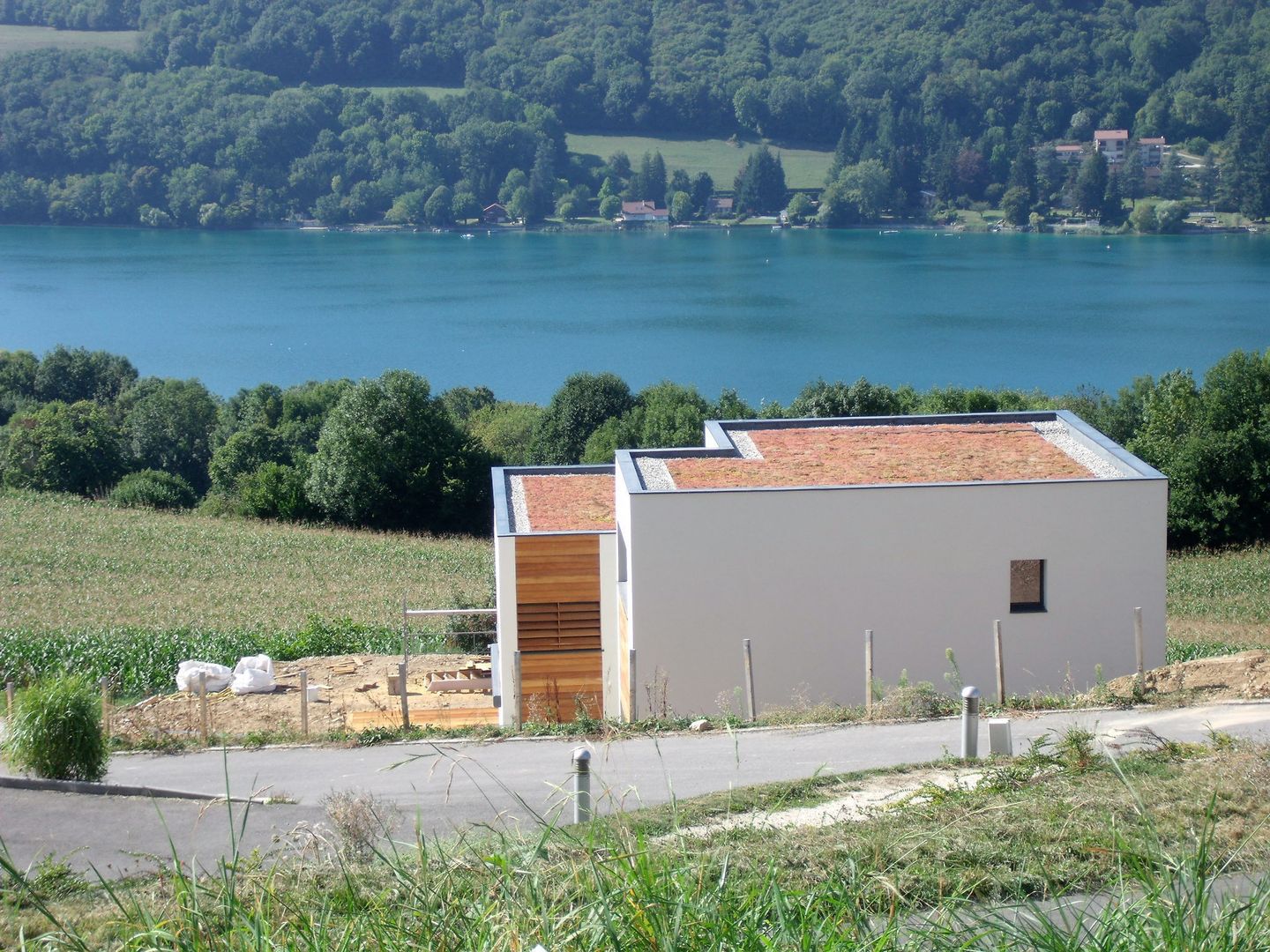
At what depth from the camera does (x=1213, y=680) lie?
12.4 meters

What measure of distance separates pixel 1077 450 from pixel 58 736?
11.8m

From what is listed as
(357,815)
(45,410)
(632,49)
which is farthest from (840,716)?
(632,49)

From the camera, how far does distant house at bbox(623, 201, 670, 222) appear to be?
141375mm

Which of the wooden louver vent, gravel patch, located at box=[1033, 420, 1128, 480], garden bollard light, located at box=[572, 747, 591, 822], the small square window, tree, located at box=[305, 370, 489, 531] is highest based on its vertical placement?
gravel patch, located at box=[1033, 420, 1128, 480]

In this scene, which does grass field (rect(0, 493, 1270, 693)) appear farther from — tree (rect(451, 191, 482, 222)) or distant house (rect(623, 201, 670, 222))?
tree (rect(451, 191, 482, 222))

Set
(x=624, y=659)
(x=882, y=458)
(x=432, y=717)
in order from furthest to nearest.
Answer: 1. (x=882, y=458)
2. (x=432, y=717)
3. (x=624, y=659)

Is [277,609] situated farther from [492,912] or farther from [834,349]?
[834,349]

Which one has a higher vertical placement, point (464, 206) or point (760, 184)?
point (760, 184)

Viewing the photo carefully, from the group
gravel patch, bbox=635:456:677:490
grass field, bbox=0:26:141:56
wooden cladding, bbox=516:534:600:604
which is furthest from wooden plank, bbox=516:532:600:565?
grass field, bbox=0:26:141:56

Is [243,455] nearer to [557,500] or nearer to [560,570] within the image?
[557,500]

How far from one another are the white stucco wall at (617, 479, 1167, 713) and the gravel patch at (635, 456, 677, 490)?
29.2 inches

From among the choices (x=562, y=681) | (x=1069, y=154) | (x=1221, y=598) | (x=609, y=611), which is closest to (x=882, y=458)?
(x=609, y=611)

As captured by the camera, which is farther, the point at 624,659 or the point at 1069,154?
the point at 1069,154

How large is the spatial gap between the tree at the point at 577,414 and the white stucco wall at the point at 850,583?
102 feet
